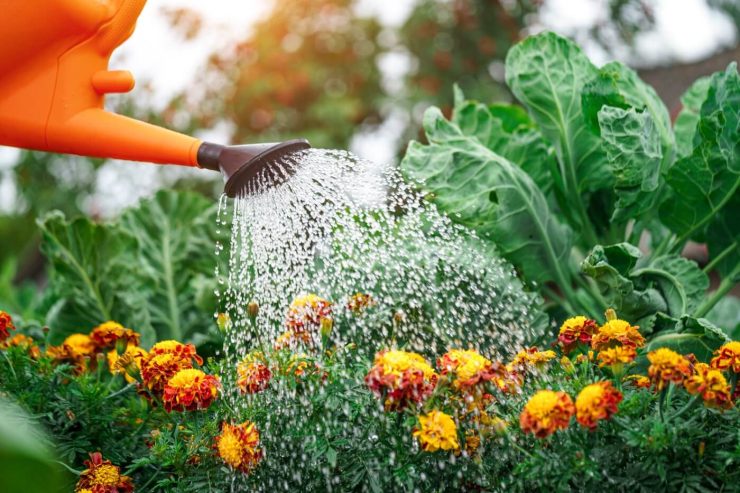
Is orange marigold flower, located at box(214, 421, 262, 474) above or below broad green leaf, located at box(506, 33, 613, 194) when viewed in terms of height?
below

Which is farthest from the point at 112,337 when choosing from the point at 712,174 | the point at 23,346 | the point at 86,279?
the point at 712,174

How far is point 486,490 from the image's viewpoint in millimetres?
1716

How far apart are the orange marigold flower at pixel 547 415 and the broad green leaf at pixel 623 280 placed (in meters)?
0.69

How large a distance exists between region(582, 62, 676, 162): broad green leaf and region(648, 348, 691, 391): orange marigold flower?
3.13 ft

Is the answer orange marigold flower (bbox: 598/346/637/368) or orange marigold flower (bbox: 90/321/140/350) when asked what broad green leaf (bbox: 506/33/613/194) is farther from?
orange marigold flower (bbox: 90/321/140/350)

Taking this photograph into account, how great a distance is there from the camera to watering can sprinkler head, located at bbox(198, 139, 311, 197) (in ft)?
6.37

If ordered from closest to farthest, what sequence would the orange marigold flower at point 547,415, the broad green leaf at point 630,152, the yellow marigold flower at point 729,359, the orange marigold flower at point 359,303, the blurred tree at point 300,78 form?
the orange marigold flower at point 547,415, the yellow marigold flower at point 729,359, the orange marigold flower at point 359,303, the broad green leaf at point 630,152, the blurred tree at point 300,78

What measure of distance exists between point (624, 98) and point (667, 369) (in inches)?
44.2

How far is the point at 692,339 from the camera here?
6.75 ft

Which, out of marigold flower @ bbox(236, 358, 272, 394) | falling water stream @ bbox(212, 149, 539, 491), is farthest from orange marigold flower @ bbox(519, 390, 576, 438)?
marigold flower @ bbox(236, 358, 272, 394)

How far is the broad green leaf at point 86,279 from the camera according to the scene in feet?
9.71

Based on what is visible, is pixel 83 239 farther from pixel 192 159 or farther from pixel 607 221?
pixel 607 221

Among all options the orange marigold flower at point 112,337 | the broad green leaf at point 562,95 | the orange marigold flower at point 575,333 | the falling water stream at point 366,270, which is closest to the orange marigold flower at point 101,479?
the falling water stream at point 366,270

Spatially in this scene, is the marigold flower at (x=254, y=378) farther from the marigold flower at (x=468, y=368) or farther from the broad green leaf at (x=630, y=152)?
the broad green leaf at (x=630, y=152)
